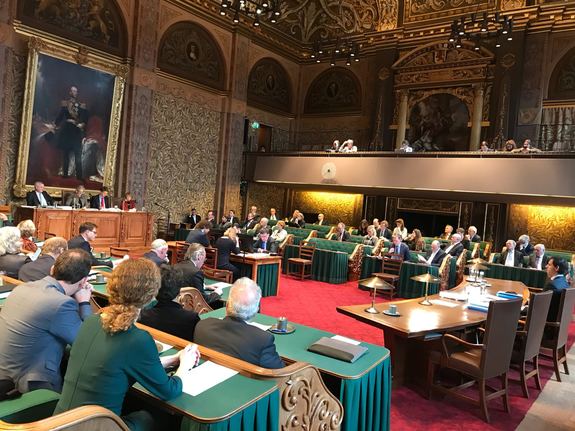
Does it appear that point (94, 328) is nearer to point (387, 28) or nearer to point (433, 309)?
point (433, 309)

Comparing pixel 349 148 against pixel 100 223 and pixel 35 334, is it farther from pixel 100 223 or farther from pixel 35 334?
pixel 35 334

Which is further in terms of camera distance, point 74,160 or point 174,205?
point 174,205

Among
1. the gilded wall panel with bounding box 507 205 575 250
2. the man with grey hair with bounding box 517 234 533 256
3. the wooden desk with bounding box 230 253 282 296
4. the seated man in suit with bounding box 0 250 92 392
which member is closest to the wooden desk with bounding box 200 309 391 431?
the seated man in suit with bounding box 0 250 92 392

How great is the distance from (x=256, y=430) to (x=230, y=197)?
14.4m

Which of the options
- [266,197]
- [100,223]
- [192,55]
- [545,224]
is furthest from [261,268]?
[266,197]

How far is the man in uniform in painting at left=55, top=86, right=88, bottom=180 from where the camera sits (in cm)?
1131

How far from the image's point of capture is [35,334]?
7.42ft

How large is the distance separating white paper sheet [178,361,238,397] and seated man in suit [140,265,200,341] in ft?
2.11

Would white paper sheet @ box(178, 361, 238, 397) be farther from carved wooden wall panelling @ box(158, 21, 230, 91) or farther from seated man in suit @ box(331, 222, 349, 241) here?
carved wooden wall panelling @ box(158, 21, 230, 91)

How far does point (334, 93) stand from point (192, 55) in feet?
20.2

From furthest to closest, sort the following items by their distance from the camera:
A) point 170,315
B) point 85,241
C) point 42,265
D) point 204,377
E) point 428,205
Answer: point 428,205, point 85,241, point 42,265, point 170,315, point 204,377

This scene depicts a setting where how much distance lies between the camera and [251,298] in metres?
2.49

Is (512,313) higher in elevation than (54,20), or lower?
lower

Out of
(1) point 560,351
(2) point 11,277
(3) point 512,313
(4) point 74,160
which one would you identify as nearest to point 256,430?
(3) point 512,313
